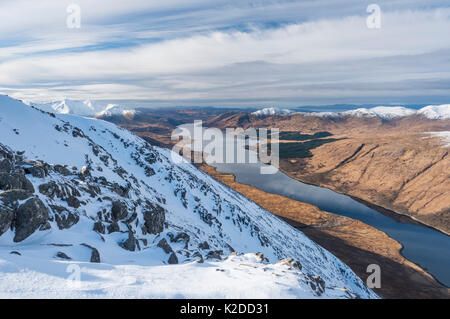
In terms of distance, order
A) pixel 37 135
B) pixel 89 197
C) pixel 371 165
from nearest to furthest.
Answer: pixel 89 197 → pixel 37 135 → pixel 371 165

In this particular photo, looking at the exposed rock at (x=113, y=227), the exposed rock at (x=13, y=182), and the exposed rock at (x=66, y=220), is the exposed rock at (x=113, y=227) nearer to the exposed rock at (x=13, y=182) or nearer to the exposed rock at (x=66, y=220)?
the exposed rock at (x=66, y=220)

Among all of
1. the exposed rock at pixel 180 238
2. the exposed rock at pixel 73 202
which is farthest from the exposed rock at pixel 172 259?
the exposed rock at pixel 73 202

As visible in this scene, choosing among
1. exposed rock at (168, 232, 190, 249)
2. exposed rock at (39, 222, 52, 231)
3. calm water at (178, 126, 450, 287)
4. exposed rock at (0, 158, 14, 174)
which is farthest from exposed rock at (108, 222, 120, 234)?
calm water at (178, 126, 450, 287)

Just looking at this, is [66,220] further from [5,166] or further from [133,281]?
[133,281]

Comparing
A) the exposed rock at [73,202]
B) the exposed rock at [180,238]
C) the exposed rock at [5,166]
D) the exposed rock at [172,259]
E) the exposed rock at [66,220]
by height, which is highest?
the exposed rock at [5,166]

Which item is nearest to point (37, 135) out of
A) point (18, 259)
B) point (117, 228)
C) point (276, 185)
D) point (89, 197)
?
point (89, 197)

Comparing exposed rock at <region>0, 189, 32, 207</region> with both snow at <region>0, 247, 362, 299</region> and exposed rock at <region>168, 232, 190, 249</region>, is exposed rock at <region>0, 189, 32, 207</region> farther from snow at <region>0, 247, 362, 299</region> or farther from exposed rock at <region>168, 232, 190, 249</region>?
exposed rock at <region>168, 232, 190, 249</region>

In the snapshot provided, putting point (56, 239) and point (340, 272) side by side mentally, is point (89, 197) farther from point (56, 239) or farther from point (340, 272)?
point (340, 272)
